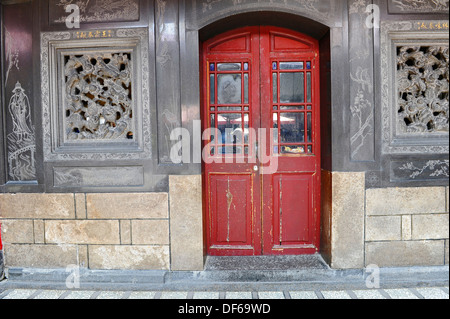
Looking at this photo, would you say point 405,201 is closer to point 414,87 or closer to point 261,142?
point 414,87

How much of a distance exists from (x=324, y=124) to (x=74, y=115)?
317 cm

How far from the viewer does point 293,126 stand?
12.6 ft

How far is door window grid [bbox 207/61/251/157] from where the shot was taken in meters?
3.84

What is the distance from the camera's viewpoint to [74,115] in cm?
362

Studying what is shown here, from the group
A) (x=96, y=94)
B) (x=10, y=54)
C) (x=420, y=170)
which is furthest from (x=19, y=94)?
(x=420, y=170)

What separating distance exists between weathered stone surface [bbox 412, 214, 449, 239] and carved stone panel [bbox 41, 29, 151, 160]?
133 inches

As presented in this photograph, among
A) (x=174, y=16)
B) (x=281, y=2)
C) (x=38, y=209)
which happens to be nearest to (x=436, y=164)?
(x=281, y=2)

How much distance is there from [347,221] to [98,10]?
3974 mm

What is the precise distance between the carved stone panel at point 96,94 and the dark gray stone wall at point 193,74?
0.06 meters

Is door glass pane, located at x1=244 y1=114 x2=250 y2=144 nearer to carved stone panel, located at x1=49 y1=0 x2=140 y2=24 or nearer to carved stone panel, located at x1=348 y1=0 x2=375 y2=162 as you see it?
carved stone panel, located at x1=348 y1=0 x2=375 y2=162

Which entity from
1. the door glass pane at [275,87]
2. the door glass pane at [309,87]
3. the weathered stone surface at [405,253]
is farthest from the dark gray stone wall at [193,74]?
the weathered stone surface at [405,253]

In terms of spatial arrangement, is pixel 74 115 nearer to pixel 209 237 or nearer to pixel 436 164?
pixel 209 237

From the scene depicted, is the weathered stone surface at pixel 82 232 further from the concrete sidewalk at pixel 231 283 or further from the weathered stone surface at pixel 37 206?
the concrete sidewalk at pixel 231 283

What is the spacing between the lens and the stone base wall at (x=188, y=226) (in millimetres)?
3469
